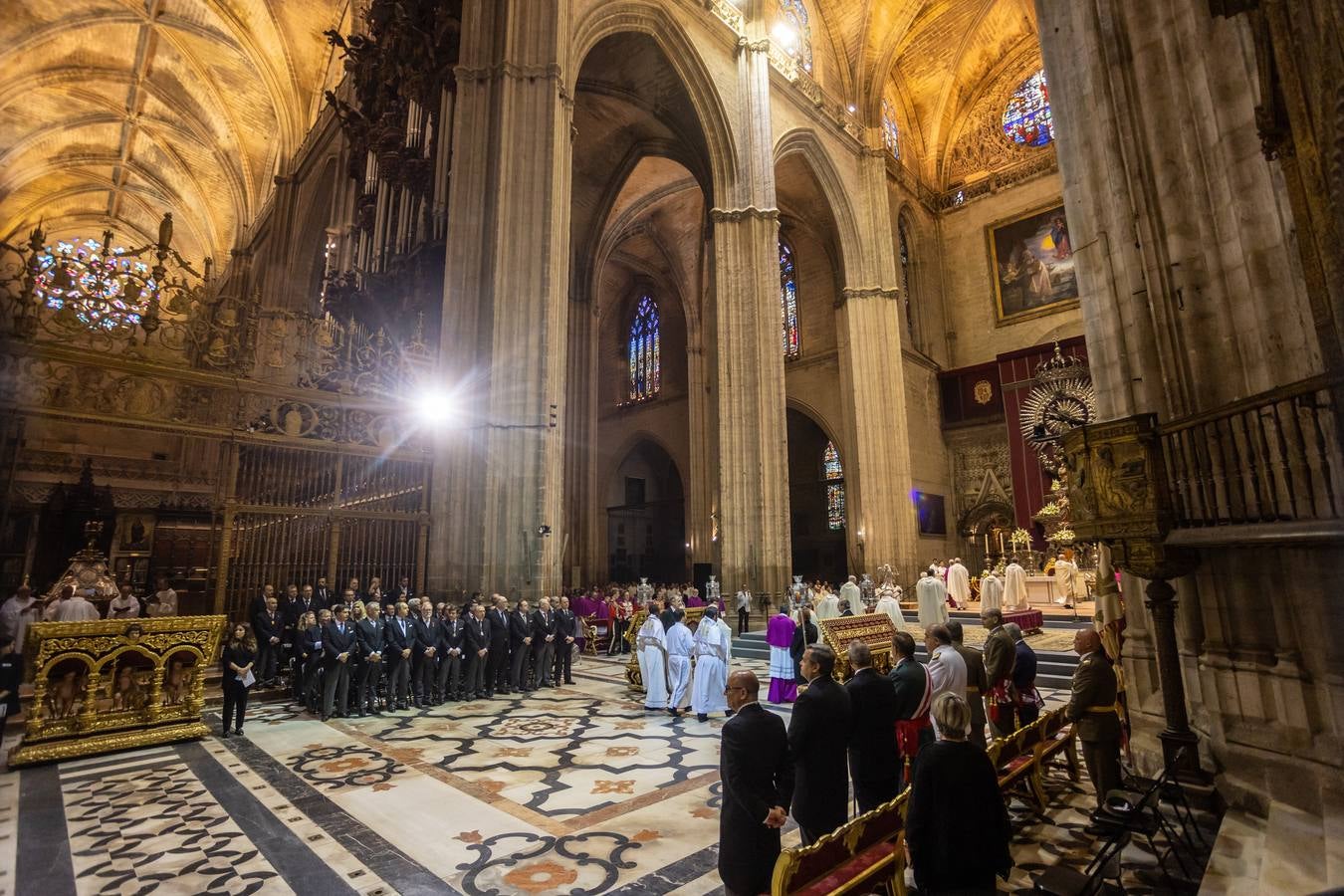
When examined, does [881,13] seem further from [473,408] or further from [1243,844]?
[1243,844]

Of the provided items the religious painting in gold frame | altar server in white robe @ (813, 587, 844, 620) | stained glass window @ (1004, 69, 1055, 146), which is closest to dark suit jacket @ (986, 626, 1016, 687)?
altar server in white robe @ (813, 587, 844, 620)

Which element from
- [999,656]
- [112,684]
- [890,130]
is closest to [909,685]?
[999,656]

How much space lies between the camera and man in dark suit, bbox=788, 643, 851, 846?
2869mm

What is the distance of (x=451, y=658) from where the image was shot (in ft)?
26.6

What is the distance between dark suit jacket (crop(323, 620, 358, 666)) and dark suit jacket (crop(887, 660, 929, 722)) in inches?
232

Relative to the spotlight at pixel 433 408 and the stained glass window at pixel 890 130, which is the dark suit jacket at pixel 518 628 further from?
the stained glass window at pixel 890 130

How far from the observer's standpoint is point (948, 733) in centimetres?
225

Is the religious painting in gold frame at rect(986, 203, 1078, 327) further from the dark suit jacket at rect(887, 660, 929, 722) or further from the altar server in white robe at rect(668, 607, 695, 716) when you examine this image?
the dark suit jacket at rect(887, 660, 929, 722)

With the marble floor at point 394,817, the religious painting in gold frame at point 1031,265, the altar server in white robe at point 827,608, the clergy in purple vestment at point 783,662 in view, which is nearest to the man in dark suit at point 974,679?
the marble floor at point 394,817

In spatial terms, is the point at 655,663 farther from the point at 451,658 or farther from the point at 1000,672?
the point at 1000,672

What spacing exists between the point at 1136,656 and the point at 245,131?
3109cm

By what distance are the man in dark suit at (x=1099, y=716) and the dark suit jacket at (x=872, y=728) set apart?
127 cm

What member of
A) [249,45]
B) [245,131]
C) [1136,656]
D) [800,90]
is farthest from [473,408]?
[245,131]

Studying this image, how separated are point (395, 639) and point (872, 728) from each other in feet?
19.6
